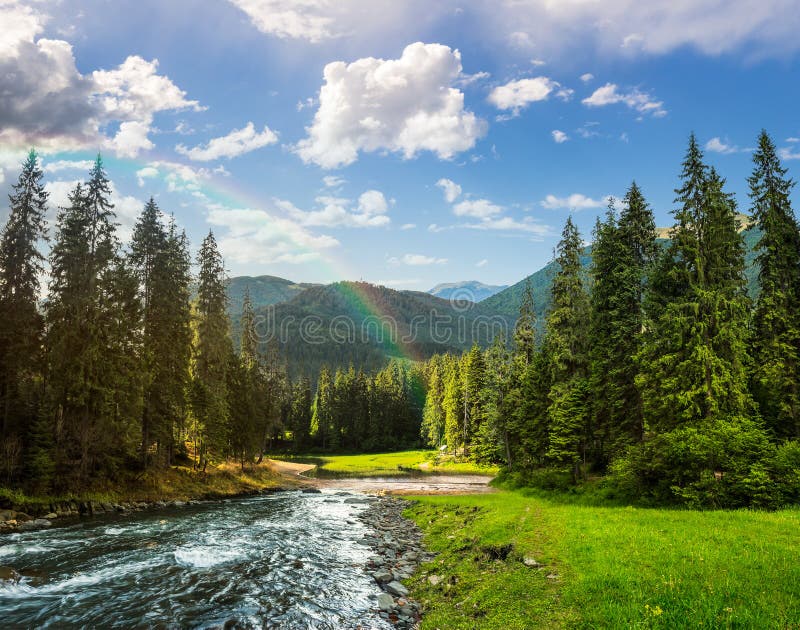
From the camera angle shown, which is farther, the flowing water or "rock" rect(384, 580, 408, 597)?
"rock" rect(384, 580, 408, 597)

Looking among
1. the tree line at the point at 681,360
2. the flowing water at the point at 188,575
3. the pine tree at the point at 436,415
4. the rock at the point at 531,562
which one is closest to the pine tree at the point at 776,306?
the tree line at the point at 681,360

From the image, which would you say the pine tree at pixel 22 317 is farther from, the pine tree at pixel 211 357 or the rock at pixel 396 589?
the rock at pixel 396 589

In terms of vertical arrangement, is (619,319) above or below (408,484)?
above

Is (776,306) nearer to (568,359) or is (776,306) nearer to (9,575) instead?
(568,359)

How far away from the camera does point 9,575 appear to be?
627 inches

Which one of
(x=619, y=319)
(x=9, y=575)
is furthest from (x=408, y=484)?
(x=9, y=575)

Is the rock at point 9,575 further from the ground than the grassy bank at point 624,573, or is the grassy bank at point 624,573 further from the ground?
the grassy bank at point 624,573

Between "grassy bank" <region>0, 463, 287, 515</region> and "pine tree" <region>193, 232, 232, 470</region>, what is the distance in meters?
2.31

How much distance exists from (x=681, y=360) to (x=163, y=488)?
40268mm

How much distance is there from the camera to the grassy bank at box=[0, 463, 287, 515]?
28.0 meters

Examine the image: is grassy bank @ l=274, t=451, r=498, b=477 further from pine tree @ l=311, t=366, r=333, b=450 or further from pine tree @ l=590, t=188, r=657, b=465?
pine tree @ l=311, t=366, r=333, b=450

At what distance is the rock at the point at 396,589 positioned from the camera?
15656mm

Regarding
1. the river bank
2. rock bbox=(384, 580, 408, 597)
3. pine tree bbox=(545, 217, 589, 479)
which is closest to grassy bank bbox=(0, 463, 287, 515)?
the river bank

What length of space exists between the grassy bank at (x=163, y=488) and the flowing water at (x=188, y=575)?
4.04 meters
